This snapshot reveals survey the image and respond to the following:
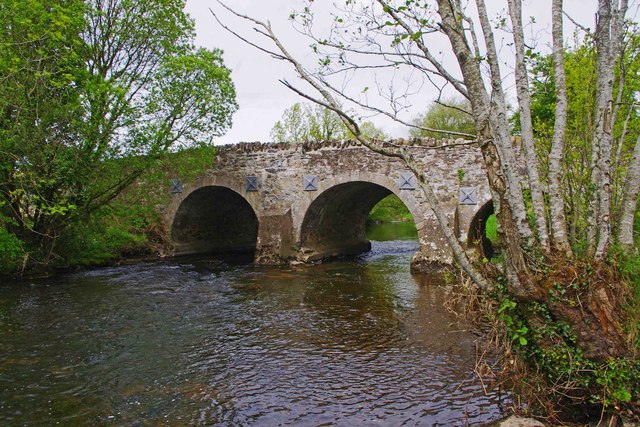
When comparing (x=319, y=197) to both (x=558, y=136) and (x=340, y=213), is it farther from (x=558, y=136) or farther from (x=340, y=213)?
(x=558, y=136)

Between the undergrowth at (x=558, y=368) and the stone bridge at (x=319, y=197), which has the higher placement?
the stone bridge at (x=319, y=197)

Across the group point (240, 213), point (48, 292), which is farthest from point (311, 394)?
point (240, 213)

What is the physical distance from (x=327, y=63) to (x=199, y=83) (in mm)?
9892

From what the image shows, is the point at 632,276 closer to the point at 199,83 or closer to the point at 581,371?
the point at 581,371

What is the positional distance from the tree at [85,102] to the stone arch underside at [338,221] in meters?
3.81

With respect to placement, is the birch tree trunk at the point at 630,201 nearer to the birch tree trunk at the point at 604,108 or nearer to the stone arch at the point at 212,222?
the birch tree trunk at the point at 604,108

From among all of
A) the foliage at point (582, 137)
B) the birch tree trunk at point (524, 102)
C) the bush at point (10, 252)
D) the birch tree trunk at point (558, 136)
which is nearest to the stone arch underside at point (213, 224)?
the bush at point (10, 252)

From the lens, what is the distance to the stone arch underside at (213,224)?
17381 mm

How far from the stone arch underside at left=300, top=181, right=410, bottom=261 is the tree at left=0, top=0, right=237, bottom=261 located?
3812 millimetres

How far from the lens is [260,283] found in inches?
464

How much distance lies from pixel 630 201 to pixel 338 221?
42.9ft

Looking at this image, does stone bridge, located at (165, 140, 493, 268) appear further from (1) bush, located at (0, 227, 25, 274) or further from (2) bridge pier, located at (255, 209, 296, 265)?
(1) bush, located at (0, 227, 25, 274)

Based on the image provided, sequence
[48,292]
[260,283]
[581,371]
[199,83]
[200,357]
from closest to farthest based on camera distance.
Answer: [581,371]
[200,357]
[48,292]
[260,283]
[199,83]

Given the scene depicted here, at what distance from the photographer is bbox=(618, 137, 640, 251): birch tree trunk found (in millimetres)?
4383
